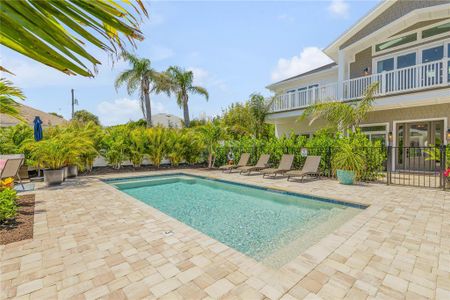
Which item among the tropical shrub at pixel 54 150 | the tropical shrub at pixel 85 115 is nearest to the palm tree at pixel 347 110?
the tropical shrub at pixel 54 150

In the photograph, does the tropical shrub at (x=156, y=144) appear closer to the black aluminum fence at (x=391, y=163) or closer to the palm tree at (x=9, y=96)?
the black aluminum fence at (x=391, y=163)

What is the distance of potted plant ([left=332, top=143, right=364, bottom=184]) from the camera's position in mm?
8977

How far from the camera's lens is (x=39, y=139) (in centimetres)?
1012

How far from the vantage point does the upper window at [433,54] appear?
11875mm

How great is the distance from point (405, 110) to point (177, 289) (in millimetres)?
14885

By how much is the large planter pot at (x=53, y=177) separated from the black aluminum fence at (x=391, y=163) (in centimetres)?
1017

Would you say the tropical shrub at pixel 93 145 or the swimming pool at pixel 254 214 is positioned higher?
the tropical shrub at pixel 93 145

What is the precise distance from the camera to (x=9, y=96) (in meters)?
3.95

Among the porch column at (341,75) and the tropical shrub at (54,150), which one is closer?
the tropical shrub at (54,150)

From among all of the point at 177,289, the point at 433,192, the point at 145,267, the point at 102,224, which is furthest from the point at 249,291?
the point at 433,192

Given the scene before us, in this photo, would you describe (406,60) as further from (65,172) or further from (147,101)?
(147,101)

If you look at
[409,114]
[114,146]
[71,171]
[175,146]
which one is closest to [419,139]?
[409,114]

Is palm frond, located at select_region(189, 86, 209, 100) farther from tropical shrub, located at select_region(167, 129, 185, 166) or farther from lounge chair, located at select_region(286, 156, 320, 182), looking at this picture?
lounge chair, located at select_region(286, 156, 320, 182)

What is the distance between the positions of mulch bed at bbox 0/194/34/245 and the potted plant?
950 centimetres
